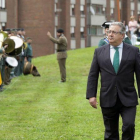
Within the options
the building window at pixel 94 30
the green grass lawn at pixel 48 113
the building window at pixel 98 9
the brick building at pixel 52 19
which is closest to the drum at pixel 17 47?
the green grass lawn at pixel 48 113

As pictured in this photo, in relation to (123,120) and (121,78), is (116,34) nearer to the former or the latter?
(121,78)

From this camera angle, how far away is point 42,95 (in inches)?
689

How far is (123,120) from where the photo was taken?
7480mm

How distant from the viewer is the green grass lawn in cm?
1027

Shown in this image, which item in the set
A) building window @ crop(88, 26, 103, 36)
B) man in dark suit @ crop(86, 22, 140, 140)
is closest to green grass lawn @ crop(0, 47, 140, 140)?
man in dark suit @ crop(86, 22, 140, 140)

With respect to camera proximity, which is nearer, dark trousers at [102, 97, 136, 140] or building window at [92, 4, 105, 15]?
dark trousers at [102, 97, 136, 140]

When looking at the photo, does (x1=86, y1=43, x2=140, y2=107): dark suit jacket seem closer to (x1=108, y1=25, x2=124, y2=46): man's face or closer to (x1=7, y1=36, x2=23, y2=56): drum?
(x1=108, y1=25, x2=124, y2=46): man's face

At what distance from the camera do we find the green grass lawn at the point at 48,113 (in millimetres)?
10266

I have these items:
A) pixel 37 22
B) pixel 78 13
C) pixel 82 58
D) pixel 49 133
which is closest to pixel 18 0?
pixel 37 22

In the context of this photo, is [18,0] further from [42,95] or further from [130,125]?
[130,125]

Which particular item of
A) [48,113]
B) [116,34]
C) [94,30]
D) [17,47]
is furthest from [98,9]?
[116,34]

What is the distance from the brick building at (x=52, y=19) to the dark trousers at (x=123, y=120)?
5646 cm

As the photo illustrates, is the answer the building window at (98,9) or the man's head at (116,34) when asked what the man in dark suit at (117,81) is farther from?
the building window at (98,9)

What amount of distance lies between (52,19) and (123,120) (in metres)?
63.9
